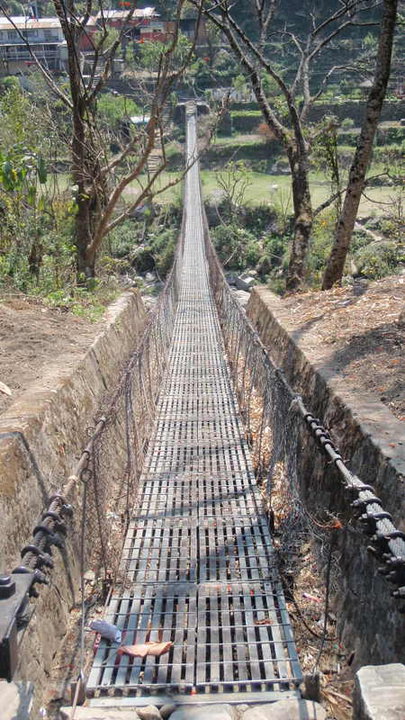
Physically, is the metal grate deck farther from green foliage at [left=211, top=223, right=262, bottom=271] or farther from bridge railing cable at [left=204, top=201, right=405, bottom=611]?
green foliage at [left=211, top=223, right=262, bottom=271]

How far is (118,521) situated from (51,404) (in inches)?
24.1

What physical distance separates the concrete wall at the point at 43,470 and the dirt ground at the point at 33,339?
0.39 feet

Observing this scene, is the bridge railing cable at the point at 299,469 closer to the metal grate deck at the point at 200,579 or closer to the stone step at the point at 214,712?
the metal grate deck at the point at 200,579

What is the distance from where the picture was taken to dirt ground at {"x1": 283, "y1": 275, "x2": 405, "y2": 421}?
9.91 ft

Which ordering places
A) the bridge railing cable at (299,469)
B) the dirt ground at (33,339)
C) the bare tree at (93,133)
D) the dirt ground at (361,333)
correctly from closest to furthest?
the bridge railing cable at (299,469), the dirt ground at (361,333), the dirt ground at (33,339), the bare tree at (93,133)

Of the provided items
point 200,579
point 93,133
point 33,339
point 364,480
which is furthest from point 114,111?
point 364,480

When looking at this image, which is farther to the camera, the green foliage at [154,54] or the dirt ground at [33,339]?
the green foliage at [154,54]

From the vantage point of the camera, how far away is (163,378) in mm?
5395

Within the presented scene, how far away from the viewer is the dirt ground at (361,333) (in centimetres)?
302

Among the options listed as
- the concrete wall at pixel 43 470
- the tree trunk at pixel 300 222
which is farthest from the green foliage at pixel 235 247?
the concrete wall at pixel 43 470

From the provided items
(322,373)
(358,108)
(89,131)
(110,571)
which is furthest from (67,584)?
(358,108)

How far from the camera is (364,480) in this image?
2.29 metres

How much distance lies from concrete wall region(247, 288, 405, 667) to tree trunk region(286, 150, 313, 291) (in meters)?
3.07

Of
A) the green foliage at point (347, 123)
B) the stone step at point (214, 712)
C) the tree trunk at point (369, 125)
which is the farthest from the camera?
the green foliage at point (347, 123)
